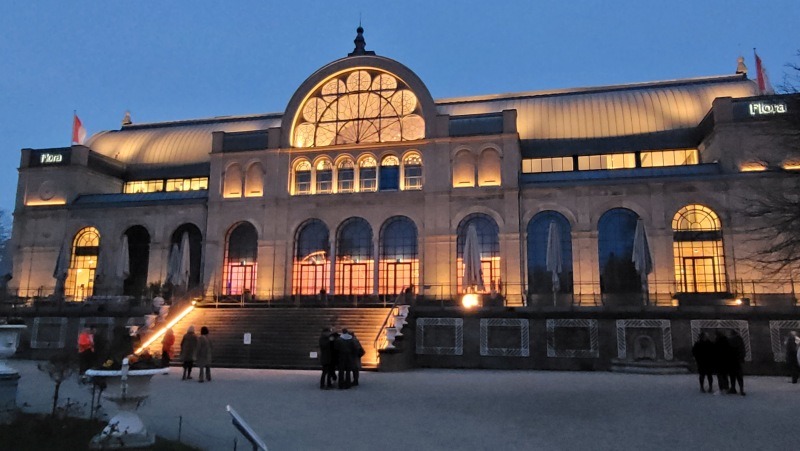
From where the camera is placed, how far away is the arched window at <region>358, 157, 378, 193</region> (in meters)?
38.7

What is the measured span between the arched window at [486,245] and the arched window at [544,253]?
78.0 inches

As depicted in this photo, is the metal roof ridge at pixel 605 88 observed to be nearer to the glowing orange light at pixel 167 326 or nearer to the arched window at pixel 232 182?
the arched window at pixel 232 182

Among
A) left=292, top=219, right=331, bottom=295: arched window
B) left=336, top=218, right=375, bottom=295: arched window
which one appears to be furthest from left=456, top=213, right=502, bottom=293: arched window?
left=292, top=219, right=331, bottom=295: arched window

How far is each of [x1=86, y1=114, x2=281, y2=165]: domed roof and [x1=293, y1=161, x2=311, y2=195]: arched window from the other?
11.3m

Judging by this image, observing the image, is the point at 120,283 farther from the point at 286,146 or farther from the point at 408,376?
the point at 408,376

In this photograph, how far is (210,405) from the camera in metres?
14.5

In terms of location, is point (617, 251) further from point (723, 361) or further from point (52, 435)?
point (52, 435)

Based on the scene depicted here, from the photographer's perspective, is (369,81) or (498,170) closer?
(498,170)

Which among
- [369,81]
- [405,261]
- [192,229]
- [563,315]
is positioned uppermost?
[369,81]

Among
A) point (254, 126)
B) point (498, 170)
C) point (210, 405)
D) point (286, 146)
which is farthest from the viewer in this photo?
point (254, 126)

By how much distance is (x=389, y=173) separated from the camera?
38562 mm

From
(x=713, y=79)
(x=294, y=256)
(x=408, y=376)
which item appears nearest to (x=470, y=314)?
(x=408, y=376)

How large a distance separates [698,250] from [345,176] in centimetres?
2192

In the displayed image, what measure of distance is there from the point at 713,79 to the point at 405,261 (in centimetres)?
2836
